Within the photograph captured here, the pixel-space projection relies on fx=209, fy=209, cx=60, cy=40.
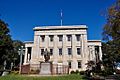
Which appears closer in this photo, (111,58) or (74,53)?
(74,53)

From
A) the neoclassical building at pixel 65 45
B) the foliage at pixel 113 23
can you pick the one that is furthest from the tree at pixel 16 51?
the foliage at pixel 113 23

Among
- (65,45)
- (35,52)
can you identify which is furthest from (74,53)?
(35,52)

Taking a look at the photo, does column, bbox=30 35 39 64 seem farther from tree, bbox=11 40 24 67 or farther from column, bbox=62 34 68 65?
tree, bbox=11 40 24 67

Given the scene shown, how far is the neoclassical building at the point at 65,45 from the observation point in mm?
52694

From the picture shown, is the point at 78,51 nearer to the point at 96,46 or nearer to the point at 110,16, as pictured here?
the point at 96,46

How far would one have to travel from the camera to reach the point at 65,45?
5412 cm

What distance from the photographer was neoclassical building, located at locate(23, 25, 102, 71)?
Answer: 5269 centimetres

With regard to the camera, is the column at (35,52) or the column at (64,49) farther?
the column at (35,52)

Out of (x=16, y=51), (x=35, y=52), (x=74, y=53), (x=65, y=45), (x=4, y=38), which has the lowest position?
(x=74, y=53)

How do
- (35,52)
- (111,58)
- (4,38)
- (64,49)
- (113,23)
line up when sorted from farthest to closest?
(111,58) → (35,52) → (64,49) → (4,38) → (113,23)

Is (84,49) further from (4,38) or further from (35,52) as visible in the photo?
(4,38)

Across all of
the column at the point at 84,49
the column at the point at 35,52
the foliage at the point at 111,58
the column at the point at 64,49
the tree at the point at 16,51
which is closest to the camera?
the foliage at the point at 111,58

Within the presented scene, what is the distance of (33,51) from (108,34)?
31582 millimetres

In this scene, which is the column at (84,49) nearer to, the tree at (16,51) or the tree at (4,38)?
the tree at (4,38)
